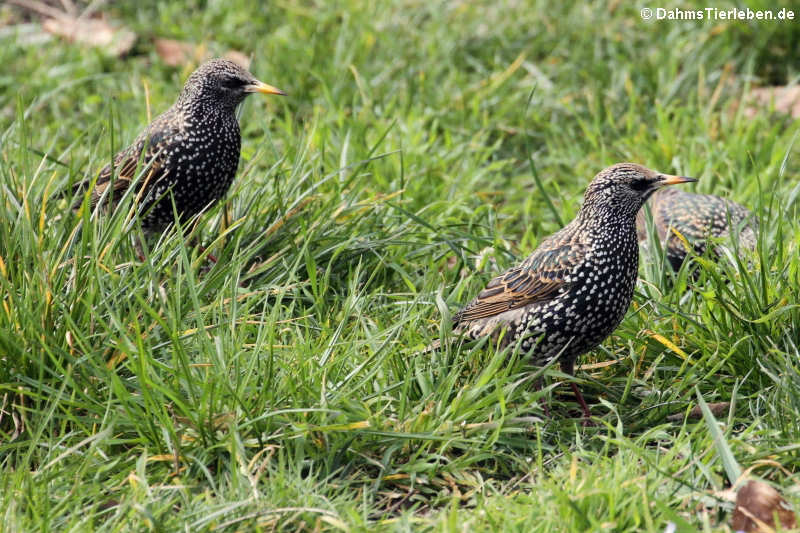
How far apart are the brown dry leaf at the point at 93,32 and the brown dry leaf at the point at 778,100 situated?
421 centimetres

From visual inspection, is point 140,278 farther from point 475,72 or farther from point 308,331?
Answer: point 475,72

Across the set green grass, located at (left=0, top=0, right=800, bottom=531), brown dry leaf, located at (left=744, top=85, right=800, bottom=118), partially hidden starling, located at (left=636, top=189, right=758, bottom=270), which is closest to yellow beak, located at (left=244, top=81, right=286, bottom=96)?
green grass, located at (left=0, top=0, right=800, bottom=531)

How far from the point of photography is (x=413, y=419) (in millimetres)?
3621

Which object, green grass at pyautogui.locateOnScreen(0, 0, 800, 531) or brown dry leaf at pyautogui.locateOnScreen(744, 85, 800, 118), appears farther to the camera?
brown dry leaf at pyautogui.locateOnScreen(744, 85, 800, 118)

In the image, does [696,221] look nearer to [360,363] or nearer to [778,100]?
[778,100]

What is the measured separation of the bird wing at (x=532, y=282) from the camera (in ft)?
13.3

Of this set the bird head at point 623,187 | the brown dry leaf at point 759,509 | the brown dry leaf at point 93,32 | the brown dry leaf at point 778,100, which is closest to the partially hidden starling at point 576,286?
the bird head at point 623,187

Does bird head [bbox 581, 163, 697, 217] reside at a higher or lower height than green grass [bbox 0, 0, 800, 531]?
higher

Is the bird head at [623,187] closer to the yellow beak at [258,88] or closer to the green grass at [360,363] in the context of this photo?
the green grass at [360,363]

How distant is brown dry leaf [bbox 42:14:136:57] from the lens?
23.7 ft

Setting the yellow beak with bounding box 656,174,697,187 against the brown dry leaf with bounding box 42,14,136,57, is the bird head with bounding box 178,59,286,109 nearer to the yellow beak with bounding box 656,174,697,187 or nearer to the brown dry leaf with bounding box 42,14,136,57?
the yellow beak with bounding box 656,174,697,187

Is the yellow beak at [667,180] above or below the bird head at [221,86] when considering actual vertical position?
below

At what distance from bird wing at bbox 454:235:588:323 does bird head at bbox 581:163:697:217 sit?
22cm

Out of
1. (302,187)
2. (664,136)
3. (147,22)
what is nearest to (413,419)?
(302,187)
